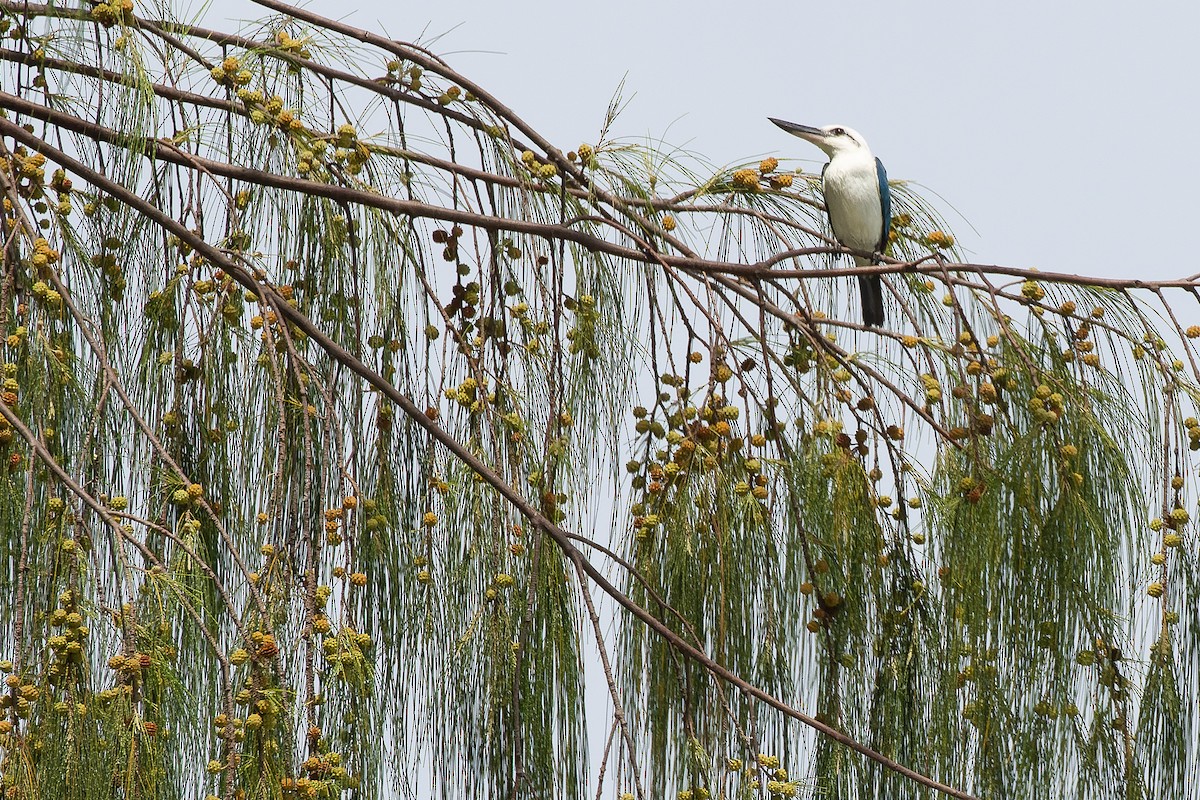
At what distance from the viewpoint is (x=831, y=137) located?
3.95 metres

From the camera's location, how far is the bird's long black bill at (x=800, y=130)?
4.00m

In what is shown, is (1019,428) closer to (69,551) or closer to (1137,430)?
(1137,430)

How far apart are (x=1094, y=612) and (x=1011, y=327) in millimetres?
369

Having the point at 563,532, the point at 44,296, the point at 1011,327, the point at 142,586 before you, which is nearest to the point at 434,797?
the point at 563,532

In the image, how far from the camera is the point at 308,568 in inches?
64.7

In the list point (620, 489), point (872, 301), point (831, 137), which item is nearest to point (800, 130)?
point (831, 137)

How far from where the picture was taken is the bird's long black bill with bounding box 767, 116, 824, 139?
4.00 meters

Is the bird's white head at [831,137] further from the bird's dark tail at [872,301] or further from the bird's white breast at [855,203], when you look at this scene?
the bird's dark tail at [872,301]

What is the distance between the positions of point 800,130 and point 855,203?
0.53 metres

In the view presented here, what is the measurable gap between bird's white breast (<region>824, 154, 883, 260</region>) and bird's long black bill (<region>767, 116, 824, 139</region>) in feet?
1.08

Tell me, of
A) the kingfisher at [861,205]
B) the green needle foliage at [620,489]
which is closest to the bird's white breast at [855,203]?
the kingfisher at [861,205]

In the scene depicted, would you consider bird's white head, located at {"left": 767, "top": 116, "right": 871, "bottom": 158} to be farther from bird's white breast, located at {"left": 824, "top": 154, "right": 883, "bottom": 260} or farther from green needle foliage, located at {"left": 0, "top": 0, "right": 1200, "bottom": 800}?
green needle foliage, located at {"left": 0, "top": 0, "right": 1200, "bottom": 800}

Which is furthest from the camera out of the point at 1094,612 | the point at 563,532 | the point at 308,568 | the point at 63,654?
the point at 1094,612

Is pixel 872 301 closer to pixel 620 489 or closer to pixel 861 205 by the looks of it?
pixel 861 205
